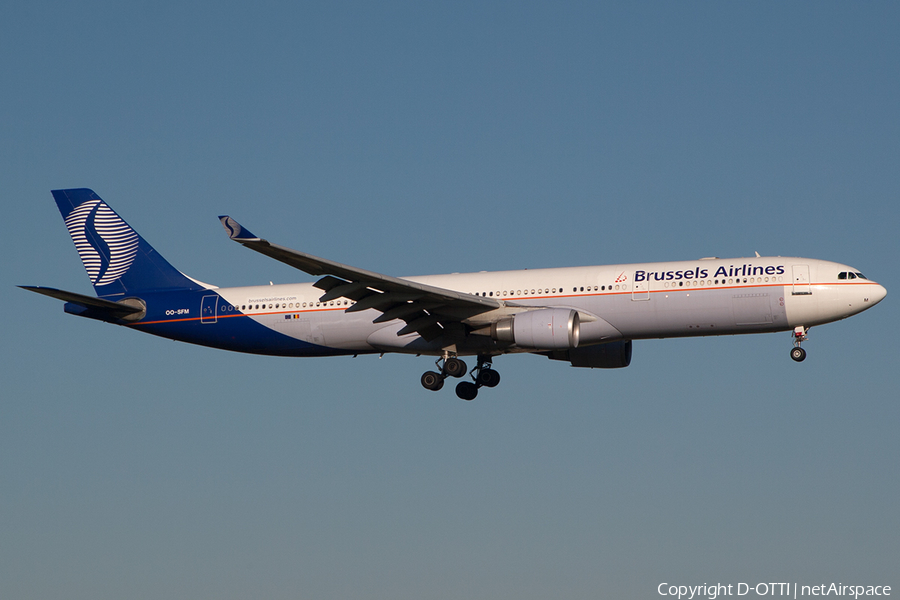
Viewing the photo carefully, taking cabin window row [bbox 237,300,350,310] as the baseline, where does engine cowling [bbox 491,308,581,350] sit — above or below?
below

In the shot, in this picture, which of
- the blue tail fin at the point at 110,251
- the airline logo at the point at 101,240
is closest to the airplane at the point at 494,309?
the blue tail fin at the point at 110,251

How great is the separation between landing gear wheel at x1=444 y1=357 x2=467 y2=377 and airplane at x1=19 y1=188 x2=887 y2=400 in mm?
37

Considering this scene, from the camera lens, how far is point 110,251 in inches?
1849

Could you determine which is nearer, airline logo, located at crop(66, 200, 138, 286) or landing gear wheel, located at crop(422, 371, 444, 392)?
landing gear wheel, located at crop(422, 371, 444, 392)

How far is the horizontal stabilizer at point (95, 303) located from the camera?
4028 cm

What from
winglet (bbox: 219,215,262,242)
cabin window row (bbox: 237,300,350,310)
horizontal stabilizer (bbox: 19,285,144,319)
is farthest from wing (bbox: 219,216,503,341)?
horizontal stabilizer (bbox: 19,285,144,319)

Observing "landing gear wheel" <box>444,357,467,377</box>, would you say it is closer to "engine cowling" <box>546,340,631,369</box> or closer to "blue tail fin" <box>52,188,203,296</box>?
"engine cowling" <box>546,340,631,369</box>

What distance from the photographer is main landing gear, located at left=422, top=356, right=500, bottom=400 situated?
1603 inches

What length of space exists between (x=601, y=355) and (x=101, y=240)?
21.9 metres

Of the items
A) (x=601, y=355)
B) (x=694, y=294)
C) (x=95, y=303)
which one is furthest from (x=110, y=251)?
(x=694, y=294)

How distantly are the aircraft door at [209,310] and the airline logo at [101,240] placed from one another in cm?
490

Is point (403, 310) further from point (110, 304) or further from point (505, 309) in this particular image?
point (110, 304)

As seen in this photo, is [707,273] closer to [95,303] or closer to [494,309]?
[494,309]

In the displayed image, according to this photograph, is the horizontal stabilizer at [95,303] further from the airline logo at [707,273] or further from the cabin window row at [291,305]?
the airline logo at [707,273]
